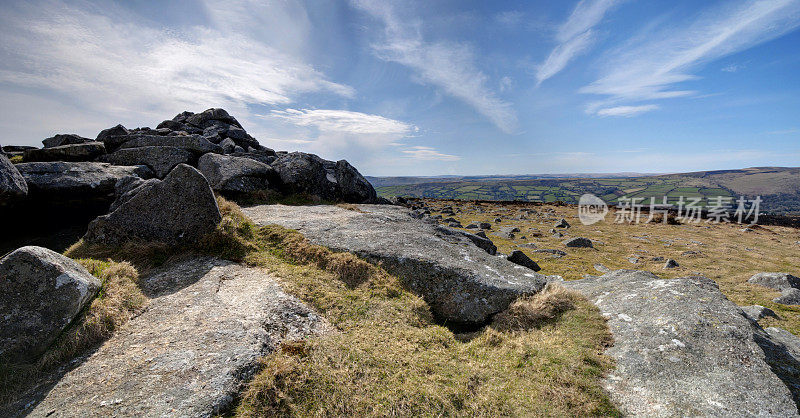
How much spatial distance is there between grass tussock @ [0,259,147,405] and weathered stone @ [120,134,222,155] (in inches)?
532

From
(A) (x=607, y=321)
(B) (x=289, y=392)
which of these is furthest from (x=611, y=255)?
(B) (x=289, y=392)

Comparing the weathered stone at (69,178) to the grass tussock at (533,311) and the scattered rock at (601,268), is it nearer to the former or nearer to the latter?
the grass tussock at (533,311)

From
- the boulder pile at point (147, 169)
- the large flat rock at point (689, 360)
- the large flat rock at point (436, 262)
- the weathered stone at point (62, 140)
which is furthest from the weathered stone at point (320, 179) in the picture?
the large flat rock at point (689, 360)

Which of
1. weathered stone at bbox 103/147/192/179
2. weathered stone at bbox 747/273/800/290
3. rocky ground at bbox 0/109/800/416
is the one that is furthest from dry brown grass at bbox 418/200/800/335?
weathered stone at bbox 103/147/192/179

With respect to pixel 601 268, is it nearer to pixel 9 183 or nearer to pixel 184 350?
pixel 184 350

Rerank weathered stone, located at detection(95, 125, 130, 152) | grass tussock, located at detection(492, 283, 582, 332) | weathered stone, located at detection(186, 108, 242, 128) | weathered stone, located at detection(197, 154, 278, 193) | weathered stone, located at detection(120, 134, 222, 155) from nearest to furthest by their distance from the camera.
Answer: grass tussock, located at detection(492, 283, 582, 332)
weathered stone, located at detection(197, 154, 278, 193)
weathered stone, located at detection(120, 134, 222, 155)
weathered stone, located at detection(95, 125, 130, 152)
weathered stone, located at detection(186, 108, 242, 128)

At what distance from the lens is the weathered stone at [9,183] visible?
352 inches

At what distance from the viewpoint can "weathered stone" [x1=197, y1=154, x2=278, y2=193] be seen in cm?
1710

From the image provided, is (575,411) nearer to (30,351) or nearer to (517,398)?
(517,398)

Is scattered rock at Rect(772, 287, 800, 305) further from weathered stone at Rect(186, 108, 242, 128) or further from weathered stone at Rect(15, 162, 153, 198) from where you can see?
weathered stone at Rect(186, 108, 242, 128)

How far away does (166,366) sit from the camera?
216 inches

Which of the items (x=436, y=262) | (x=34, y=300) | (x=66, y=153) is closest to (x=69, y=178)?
(x=66, y=153)

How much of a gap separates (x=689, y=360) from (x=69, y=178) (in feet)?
69.5

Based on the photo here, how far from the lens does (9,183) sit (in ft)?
30.0
